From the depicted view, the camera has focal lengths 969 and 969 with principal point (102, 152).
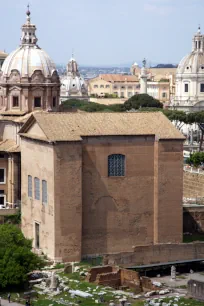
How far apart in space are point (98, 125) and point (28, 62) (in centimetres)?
1330

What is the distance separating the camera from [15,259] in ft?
134

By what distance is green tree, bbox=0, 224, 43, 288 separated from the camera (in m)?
40.2

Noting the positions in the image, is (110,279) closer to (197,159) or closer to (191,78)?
(197,159)

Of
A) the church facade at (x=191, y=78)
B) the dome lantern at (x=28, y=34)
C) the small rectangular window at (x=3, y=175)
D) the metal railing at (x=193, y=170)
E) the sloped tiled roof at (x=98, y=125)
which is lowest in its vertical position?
the small rectangular window at (x=3, y=175)

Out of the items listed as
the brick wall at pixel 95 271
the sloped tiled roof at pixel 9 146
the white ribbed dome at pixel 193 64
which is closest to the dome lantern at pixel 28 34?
the sloped tiled roof at pixel 9 146

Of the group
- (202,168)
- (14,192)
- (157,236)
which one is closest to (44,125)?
(157,236)

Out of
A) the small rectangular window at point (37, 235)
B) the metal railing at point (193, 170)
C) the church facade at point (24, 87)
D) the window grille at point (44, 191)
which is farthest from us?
the metal railing at point (193, 170)

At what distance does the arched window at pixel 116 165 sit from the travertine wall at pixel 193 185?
1356cm

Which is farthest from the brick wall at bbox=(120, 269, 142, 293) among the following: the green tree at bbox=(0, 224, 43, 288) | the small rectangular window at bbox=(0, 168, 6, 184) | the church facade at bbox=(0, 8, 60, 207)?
the church facade at bbox=(0, 8, 60, 207)

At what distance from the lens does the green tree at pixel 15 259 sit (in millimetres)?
40188

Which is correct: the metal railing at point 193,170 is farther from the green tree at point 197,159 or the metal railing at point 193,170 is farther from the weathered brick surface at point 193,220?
the weathered brick surface at point 193,220

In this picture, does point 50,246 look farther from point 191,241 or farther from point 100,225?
point 191,241

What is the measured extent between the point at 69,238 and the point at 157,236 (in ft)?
15.2

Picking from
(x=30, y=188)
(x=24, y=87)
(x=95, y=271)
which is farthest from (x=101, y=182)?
(x=24, y=87)
